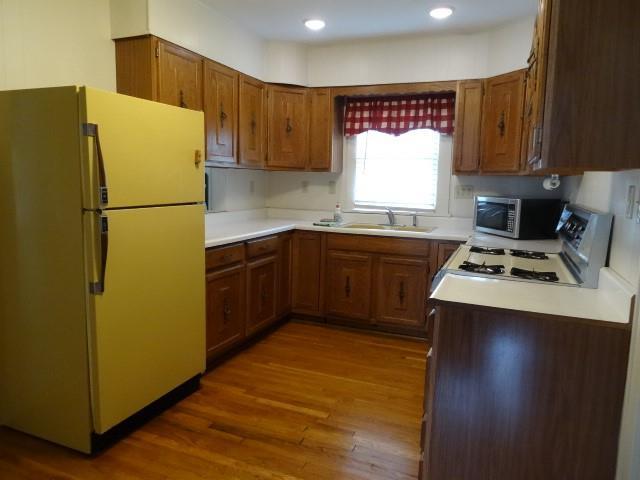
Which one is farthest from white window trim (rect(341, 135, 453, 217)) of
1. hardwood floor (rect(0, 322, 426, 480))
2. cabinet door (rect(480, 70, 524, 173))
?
hardwood floor (rect(0, 322, 426, 480))

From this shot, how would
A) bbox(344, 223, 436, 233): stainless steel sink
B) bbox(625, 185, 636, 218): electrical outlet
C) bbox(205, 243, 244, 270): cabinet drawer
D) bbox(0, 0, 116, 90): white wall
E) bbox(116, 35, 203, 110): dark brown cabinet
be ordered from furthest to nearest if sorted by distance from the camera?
bbox(344, 223, 436, 233): stainless steel sink, bbox(205, 243, 244, 270): cabinet drawer, bbox(116, 35, 203, 110): dark brown cabinet, bbox(0, 0, 116, 90): white wall, bbox(625, 185, 636, 218): electrical outlet

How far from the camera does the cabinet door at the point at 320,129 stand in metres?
3.90

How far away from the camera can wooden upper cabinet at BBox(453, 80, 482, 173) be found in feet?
11.3

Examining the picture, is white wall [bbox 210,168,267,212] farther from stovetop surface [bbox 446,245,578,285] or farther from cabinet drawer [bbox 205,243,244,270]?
stovetop surface [bbox 446,245,578,285]

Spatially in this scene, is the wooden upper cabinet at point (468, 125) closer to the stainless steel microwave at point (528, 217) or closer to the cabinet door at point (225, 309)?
the stainless steel microwave at point (528, 217)

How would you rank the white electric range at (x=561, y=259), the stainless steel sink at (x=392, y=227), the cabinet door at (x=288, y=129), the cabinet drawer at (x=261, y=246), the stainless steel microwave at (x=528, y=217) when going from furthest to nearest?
the cabinet door at (x=288, y=129), the stainless steel sink at (x=392, y=227), the cabinet drawer at (x=261, y=246), the stainless steel microwave at (x=528, y=217), the white electric range at (x=561, y=259)

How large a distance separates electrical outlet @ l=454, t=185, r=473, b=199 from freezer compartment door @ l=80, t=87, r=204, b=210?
229 cm

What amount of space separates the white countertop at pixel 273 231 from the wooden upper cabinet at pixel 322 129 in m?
0.57

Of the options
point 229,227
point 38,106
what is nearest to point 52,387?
point 38,106

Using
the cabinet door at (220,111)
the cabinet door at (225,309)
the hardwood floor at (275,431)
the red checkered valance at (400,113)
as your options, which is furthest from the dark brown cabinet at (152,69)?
the hardwood floor at (275,431)

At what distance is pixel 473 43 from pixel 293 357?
275cm

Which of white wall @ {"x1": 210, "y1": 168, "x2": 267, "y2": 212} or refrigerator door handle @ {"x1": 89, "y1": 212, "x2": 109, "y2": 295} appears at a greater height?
white wall @ {"x1": 210, "y1": 168, "x2": 267, "y2": 212}

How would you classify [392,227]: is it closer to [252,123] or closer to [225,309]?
[252,123]

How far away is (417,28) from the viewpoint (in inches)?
134
